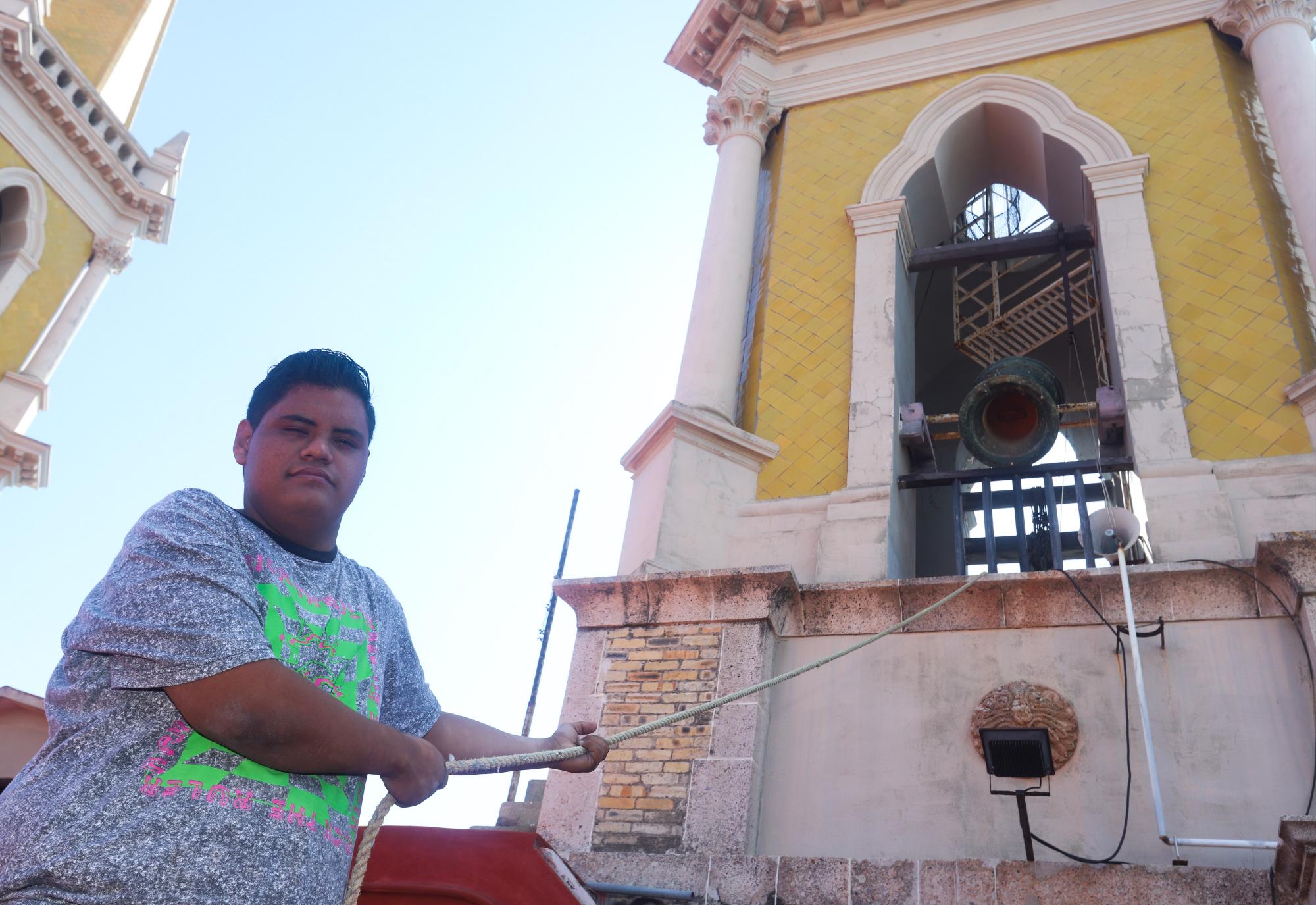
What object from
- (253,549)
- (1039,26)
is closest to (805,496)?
(1039,26)

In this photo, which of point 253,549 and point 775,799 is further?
A: point 775,799

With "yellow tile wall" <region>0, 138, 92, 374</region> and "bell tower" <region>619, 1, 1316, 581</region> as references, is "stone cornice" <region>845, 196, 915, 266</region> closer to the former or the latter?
"bell tower" <region>619, 1, 1316, 581</region>

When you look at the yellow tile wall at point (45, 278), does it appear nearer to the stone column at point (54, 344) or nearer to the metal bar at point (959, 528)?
the stone column at point (54, 344)

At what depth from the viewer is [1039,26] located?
10.4 meters

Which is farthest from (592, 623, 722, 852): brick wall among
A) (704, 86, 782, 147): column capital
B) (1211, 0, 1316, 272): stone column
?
(704, 86, 782, 147): column capital

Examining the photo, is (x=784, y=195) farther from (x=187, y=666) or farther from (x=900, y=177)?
(x=187, y=666)

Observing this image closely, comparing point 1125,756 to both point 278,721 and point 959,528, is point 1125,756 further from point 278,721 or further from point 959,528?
point 278,721

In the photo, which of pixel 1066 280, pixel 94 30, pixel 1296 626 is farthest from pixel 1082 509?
pixel 94 30

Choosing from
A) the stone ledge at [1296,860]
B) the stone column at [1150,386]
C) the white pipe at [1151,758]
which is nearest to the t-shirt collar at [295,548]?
the stone ledge at [1296,860]

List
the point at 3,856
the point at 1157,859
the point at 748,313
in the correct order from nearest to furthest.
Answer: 1. the point at 3,856
2. the point at 1157,859
3. the point at 748,313

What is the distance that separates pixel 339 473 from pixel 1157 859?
16.5ft

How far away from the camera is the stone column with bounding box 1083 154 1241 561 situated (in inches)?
266

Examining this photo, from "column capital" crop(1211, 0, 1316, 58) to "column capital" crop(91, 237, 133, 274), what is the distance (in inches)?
943

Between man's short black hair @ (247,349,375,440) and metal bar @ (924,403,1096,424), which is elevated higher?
metal bar @ (924,403,1096,424)
